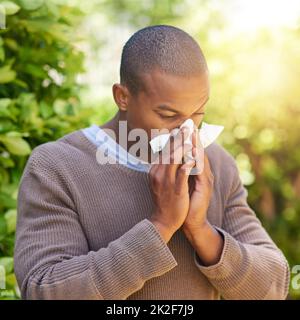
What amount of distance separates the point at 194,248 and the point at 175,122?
0.39 metres

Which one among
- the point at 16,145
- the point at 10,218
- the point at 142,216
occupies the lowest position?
the point at 10,218

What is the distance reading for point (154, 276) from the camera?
79.3 inches

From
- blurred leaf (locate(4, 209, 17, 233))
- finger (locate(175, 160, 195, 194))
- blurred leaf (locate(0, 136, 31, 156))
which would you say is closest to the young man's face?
finger (locate(175, 160, 195, 194))

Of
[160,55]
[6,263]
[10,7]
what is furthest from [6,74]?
[160,55]

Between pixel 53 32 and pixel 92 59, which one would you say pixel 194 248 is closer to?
pixel 53 32

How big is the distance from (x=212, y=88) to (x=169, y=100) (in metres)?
3.51

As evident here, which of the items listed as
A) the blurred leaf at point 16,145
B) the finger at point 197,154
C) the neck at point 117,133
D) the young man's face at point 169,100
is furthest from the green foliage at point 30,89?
the finger at point 197,154

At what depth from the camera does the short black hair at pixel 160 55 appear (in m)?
2.10

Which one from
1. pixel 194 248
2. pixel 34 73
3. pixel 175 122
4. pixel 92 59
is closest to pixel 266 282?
pixel 194 248

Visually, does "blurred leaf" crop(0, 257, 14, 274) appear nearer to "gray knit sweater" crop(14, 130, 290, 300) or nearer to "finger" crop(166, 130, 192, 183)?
"gray knit sweater" crop(14, 130, 290, 300)

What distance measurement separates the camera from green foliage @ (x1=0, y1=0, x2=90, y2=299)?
286 centimetres

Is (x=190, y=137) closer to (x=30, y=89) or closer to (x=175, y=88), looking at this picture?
(x=175, y=88)

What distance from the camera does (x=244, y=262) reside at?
217 cm

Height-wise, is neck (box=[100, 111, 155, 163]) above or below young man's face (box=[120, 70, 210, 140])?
below
